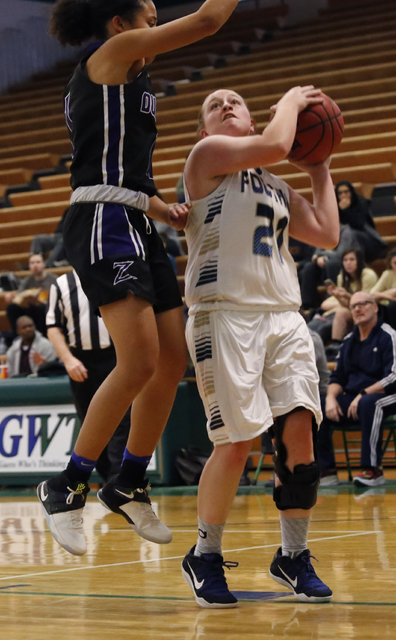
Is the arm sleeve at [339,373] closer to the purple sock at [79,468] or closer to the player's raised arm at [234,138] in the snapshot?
the player's raised arm at [234,138]

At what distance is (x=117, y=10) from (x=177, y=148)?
32.4 feet

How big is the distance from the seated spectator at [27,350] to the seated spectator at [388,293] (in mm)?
2997

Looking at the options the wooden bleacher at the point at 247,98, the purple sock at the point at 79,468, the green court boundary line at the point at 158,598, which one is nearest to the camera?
the green court boundary line at the point at 158,598

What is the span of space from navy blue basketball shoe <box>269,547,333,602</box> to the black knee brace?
16 centimetres

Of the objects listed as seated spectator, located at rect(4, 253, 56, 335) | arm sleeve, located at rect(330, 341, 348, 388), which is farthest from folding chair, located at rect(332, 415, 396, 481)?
seated spectator, located at rect(4, 253, 56, 335)

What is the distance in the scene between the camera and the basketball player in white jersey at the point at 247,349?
2.63 meters

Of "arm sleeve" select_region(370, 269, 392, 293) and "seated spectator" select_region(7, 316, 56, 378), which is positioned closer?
"arm sleeve" select_region(370, 269, 392, 293)

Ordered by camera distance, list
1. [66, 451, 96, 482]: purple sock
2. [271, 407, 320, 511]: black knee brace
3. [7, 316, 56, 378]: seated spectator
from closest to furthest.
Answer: [271, 407, 320, 511]: black knee brace, [66, 451, 96, 482]: purple sock, [7, 316, 56, 378]: seated spectator

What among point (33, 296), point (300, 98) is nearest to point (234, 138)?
point (300, 98)

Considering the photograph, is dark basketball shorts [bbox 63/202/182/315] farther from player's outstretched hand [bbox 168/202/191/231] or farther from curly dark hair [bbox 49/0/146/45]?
curly dark hair [bbox 49/0/146/45]

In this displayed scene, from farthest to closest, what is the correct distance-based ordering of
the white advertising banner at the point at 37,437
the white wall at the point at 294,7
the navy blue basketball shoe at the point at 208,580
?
the white wall at the point at 294,7
the white advertising banner at the point at 37,437
the navy blue basketball shoe at the point at 208,580

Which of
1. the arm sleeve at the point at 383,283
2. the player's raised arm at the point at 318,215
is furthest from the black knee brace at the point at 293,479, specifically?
the arm sleeve at the point at 383,283

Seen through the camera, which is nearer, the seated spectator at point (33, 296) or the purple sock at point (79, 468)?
the purple sock at point (79, 468)

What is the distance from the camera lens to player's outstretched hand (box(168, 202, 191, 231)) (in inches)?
112
